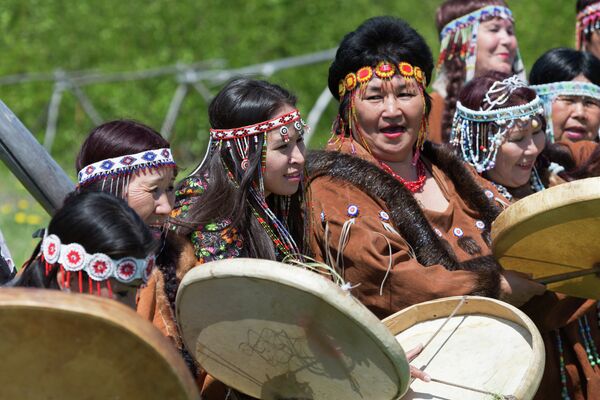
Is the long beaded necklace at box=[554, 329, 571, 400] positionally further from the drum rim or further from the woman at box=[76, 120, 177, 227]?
the woman at box=[76, 120, 177, 227]

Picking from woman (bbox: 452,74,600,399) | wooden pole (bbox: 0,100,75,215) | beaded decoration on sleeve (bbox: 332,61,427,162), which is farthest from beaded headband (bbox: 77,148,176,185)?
woman (bbox: 452,74,600,399)

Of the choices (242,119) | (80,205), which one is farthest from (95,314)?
(242,119)

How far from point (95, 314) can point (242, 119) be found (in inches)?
61.7

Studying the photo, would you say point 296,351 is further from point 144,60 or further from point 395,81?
point 144,60

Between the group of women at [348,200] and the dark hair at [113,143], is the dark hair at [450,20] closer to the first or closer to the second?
the group of women at [348,200]

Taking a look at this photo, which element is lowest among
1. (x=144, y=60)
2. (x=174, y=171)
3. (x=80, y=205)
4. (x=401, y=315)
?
(x=144, y=60)

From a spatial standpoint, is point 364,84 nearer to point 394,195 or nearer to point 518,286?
point 394,195

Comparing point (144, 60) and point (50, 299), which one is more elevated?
point (50, 299)

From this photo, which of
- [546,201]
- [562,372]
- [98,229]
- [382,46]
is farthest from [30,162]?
[562,372]

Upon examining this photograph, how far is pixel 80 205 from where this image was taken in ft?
8.89

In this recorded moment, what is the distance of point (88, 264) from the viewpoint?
8.78 ft

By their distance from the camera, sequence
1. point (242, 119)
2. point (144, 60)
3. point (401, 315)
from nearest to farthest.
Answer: point (401, 315)
point (242, 119)
point (144, 60)

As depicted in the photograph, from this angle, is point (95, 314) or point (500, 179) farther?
point (500, 179)

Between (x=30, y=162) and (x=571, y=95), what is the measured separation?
273 centimetres
